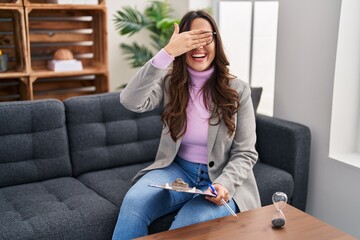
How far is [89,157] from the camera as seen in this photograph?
7.76ft

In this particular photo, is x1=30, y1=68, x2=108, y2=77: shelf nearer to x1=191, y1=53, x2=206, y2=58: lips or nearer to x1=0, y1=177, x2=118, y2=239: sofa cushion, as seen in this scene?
x1=0, y1=177, x2=118, y2=239: sofa cushion

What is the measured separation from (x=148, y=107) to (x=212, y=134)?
306 millimetres

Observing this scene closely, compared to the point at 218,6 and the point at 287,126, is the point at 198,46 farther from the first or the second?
the point at 218,6

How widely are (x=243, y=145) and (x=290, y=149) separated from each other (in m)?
0.51

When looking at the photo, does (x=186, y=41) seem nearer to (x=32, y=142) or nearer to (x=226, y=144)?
(x=226, y=144)

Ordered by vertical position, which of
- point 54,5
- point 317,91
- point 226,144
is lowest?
point 226,144

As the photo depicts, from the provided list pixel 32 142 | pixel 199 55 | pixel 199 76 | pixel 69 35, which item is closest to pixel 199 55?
pixel 199 55

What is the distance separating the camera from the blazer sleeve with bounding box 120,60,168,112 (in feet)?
5.68

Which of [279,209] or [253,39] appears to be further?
[253,39]

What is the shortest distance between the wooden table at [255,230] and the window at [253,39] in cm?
150

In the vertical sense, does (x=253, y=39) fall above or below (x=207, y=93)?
above

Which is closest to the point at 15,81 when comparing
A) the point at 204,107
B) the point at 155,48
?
the point at 155,48

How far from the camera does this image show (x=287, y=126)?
2.32 m

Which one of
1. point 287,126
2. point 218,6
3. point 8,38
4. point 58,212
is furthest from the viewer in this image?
point 218,6
